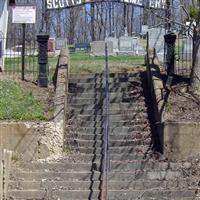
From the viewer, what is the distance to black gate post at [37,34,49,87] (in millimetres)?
15711

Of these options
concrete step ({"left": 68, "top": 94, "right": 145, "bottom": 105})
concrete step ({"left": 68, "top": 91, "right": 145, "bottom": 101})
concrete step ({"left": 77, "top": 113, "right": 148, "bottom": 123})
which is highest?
concrete step ({"left": 68, "top": 91, "right": 145, "bottom": 101})

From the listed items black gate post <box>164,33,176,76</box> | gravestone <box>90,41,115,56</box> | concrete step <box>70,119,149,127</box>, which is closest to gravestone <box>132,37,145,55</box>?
gravestone <box>90,41,115,56</box>

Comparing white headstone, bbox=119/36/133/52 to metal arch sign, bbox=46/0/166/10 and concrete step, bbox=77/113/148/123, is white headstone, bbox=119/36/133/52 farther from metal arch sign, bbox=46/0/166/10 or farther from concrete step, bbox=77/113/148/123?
concrete step, bbox=77/113/148/123

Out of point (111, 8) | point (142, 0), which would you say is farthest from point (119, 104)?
point (111, 8)

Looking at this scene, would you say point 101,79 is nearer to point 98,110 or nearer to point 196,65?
point 98,110

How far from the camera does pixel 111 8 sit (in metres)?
52.7

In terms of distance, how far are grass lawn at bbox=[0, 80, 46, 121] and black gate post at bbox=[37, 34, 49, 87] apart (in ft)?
3.34

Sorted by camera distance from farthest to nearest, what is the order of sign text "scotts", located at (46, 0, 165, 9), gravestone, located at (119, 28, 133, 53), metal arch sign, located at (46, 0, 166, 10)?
gravestone, located at (119, 28, 133, 53) < sign text "scotts", located at (46, 0, 165, 9) < metal arch sign, located at (46, 0, 166, 10)

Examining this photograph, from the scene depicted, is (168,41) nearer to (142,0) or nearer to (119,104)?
(119,104)

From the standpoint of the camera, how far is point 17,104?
13391mm

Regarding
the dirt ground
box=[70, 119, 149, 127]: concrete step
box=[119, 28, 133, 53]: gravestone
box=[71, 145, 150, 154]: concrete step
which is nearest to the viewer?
box=[71, 145, 150, 154]: concrete step

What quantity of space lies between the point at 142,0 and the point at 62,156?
11.2m

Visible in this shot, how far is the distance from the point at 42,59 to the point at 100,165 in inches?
209

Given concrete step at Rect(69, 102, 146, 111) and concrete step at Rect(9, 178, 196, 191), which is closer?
concrete step at Rect(9, 178, 196, 191)
